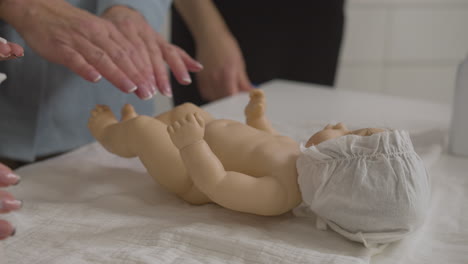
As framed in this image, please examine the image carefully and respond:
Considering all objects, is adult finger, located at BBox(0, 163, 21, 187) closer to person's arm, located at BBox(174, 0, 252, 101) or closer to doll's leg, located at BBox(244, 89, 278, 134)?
doll's leg, located at BBox(244, 89, 278, 134)

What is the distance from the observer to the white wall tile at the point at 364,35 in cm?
293

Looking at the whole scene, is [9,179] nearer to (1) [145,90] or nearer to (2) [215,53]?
(1) [145,90]

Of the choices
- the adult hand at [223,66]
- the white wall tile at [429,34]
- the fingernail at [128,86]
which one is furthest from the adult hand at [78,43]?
the white wall tile at [429,34]

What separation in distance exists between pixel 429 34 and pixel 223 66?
1873 millimetres

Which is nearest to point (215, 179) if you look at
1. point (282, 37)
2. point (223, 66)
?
point (223, 66)

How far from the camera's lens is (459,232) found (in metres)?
0.73

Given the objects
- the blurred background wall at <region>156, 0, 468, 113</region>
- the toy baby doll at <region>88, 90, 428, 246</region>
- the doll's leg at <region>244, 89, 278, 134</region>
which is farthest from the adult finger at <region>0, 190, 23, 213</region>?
the blurred background wall at <region>156, 0, 468, 113</region>

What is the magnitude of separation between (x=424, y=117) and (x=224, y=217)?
76cm

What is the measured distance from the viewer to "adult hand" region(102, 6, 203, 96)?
0.91m

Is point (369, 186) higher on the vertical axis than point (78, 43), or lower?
lower

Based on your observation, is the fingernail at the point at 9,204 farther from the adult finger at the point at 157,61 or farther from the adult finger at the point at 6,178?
the adult finger at the point at 157,61

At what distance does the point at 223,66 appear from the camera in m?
1.56

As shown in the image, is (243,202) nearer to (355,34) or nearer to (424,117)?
(424,117)

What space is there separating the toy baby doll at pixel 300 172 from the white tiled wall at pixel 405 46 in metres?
2.29
